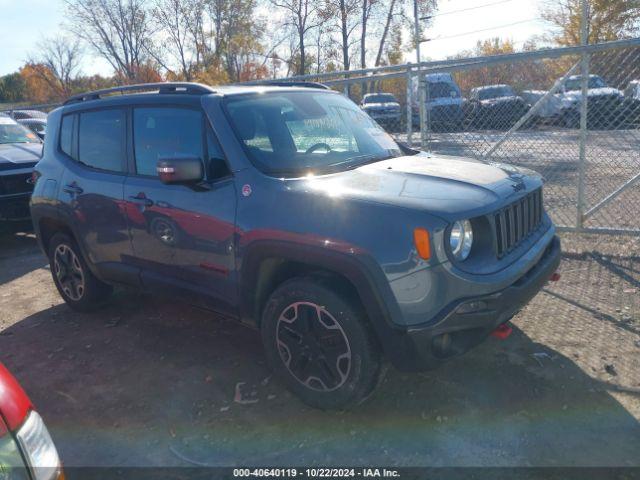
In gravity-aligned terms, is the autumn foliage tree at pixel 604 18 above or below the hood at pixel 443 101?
above

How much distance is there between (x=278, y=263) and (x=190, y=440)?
1146 mm

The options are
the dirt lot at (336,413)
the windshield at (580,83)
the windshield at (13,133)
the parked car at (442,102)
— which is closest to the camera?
the dirt lot at (336,413)

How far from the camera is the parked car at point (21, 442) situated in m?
1.65

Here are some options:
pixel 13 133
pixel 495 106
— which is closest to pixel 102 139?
pixel 495 106

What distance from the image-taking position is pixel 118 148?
4.13m

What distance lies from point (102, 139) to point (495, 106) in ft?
14.0

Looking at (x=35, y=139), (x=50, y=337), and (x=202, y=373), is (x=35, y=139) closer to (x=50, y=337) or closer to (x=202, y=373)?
(x=50, y=337)

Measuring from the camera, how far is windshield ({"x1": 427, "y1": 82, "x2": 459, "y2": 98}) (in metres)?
6.42

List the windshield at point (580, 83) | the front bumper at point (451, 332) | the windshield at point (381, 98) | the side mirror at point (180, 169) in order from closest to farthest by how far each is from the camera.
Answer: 1. the front bumper at point (451, 332)
2. the side mirror at point (180, 169)
3. the windshield at point (580, 83)
4. the windshield at point (381, 98)

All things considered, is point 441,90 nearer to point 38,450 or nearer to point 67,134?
point 67,134

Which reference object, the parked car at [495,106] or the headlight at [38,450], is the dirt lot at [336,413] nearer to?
the headlight at [38,450]

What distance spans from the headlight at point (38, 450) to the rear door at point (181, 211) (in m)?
1.61

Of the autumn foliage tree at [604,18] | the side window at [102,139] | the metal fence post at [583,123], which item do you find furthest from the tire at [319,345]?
the autumn foliage tree at [604,18]

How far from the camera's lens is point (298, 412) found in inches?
128
